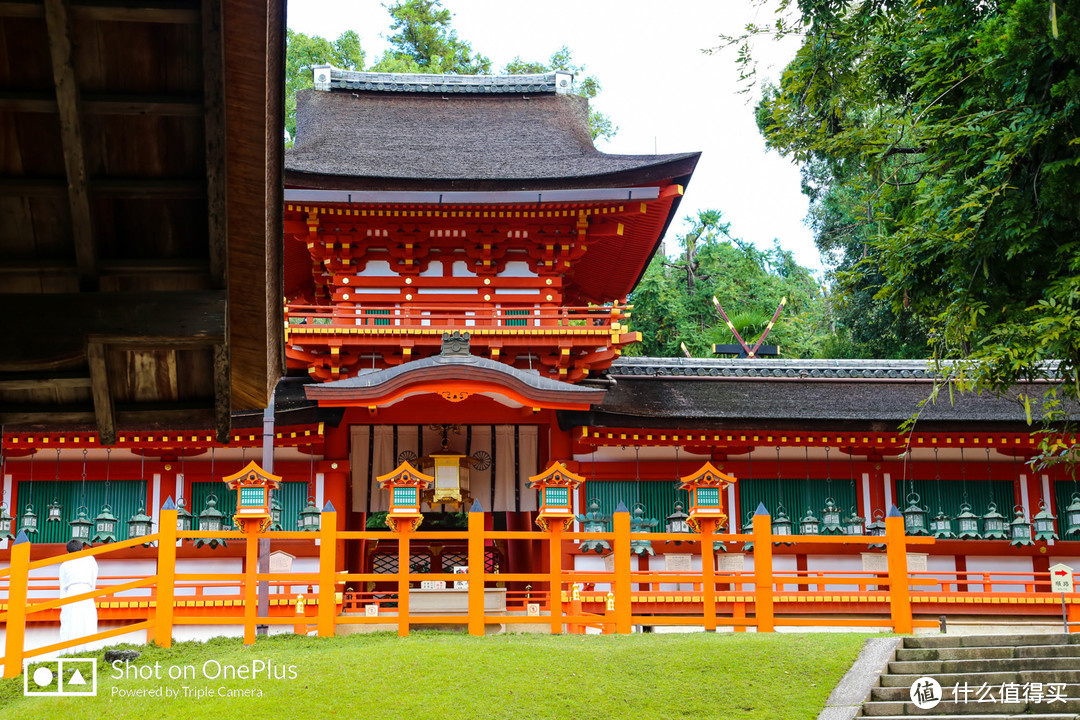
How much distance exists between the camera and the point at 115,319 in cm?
512

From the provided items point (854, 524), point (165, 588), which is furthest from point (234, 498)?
point (854, 524)

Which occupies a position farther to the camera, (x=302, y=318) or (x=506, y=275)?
(x=506, y=275)

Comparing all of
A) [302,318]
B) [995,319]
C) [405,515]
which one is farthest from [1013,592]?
[302,318]

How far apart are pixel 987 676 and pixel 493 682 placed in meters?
4.03

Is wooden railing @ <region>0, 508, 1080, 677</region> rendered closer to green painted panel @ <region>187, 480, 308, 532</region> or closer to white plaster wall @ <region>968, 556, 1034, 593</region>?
green painted panel @ <region>187, 480, 308, 532</region>

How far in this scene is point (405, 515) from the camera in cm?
1116

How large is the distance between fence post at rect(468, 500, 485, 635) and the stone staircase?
4.04 meters

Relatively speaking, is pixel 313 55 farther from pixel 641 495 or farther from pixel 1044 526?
pixel 1044 526

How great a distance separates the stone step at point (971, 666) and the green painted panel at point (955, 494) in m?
7.61

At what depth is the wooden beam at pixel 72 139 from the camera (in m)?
4.46

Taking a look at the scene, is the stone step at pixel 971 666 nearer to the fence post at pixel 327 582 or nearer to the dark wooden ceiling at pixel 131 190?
the fence post at pixel 327 582

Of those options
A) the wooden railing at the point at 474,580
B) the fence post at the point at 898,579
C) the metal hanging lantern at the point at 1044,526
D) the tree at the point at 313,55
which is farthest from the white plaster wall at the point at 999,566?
the tree at the point at 313,55

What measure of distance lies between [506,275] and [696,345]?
15.2 metres

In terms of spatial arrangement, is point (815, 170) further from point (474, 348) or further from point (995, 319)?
point (995, 319)
